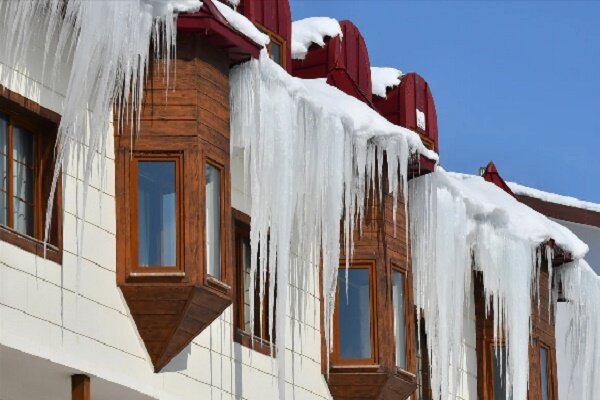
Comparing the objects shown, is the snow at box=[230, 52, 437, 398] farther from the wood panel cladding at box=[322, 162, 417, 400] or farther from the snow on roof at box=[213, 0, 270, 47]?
the snow on roof at box=[213, 0, 270, 47]

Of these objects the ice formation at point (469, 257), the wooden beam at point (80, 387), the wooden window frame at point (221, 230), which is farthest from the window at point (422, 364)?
the wooden beam at point (80, 387)

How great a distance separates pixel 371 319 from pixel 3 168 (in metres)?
6.68

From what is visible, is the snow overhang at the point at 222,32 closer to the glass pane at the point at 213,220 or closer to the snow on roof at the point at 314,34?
the glass pane at the point at 213,220

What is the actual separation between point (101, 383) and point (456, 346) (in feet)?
26.3

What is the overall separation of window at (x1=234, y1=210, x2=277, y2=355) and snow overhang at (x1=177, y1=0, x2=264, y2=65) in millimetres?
1997

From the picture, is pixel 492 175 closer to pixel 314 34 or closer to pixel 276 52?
pixel 314 34

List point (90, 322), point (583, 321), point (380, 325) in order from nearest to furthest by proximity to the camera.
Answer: point (90, 322), point (380, 325), point (583, 321)

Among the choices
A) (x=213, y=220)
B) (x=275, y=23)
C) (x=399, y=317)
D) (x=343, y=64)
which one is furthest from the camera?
(x=343, y=64)

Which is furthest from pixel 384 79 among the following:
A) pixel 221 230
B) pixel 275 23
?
pixel 221 230

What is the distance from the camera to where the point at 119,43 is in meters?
18.4

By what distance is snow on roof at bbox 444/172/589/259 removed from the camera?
2616 cm

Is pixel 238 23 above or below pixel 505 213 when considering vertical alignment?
below

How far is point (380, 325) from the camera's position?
76.9ft

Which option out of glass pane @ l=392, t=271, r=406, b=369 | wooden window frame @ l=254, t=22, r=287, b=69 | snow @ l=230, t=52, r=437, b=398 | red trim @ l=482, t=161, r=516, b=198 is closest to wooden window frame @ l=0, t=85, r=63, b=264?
snow @ l=230, t=52, r=437, b=398
